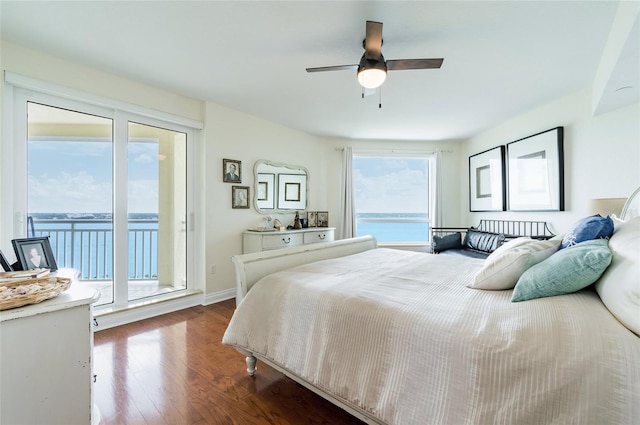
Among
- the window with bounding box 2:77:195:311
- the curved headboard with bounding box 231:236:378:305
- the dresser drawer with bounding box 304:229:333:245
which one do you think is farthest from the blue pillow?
the window with bounding box 2:77:195:311

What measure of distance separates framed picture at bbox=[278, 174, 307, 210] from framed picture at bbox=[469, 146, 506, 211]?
2.97 meters

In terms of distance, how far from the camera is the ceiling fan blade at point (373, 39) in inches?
66.5

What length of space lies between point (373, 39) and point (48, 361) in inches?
93.9

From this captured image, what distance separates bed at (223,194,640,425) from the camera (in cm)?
80

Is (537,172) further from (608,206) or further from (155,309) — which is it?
(155,309)

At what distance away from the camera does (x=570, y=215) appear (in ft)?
9.90

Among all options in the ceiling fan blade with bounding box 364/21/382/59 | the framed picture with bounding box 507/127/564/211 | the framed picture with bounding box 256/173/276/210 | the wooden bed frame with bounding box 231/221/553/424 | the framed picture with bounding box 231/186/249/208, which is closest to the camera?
the wooden bed frame with bounding box 231/221/553/424

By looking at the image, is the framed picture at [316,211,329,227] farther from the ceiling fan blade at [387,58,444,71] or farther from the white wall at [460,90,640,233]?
the ceiling fan blade at [387,58,444,71]

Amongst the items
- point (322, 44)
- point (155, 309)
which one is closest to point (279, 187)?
point (155, 309)

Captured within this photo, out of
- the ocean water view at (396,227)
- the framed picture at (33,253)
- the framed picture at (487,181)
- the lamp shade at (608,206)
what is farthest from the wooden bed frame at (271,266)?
the framed picture at (487,181)

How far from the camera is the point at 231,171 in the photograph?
3514mm

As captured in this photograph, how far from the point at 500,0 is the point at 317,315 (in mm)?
2196

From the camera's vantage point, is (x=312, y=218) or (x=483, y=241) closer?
(x=483, y=241)

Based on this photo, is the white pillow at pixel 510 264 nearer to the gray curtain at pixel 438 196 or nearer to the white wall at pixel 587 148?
the white wall at pixel 587 148
